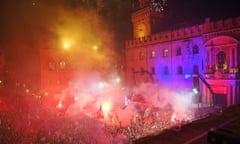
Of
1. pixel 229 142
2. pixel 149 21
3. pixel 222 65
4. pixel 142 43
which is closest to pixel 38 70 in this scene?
pixel 142 43

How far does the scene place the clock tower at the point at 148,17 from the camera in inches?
1344

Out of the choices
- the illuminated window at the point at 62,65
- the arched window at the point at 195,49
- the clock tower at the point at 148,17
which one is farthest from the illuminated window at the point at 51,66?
the arched window at the point at 195,49

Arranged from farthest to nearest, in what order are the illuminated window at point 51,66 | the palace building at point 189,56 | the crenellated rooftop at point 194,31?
the illuminated window at point 51,66
the crenellated rooftop at point 194,31
the palace building at point 189,56

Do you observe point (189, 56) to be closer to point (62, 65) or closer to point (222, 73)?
point (222, 73)

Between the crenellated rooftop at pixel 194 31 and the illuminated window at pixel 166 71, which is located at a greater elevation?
the crenellated rooftop at pixel 194 31

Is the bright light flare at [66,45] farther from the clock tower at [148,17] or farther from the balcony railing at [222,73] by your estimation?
the balcony railing at [222,73]

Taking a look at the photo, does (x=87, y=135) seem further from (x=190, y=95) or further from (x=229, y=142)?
(x=190, y=95)

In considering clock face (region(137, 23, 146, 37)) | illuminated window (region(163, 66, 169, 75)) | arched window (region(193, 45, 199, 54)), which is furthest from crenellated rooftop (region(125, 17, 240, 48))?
illuminated window (region(163, 66, 169, 75))

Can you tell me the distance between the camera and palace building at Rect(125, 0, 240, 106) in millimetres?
23172

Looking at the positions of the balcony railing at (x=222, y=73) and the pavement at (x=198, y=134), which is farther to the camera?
the balcony railing at (x=222, y=73)

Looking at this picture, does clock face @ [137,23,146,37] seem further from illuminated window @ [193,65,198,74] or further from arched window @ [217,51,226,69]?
arched window @ [217,51,226,69]

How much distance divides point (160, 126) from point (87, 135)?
6405 mm

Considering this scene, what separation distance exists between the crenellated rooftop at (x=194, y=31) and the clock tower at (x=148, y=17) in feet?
5.93

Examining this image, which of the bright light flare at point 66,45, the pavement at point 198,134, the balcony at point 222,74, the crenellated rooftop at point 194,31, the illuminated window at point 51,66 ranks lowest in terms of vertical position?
the pavement at point 198,134
